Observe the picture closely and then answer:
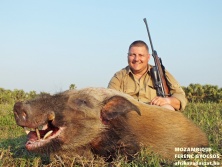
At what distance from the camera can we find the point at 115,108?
4.16 meters

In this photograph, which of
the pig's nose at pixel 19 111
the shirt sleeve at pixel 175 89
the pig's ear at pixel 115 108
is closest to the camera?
the pig's nose at pixel 19 111

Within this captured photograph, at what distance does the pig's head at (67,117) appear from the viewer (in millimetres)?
3752

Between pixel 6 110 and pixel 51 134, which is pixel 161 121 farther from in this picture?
pixel 6 110

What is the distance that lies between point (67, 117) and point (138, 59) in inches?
123

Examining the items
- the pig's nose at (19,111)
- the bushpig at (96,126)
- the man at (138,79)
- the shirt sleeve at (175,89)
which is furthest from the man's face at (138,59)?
the pig's nose at (19,111)

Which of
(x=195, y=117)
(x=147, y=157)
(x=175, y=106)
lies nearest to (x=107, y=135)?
(x=147, y=157)

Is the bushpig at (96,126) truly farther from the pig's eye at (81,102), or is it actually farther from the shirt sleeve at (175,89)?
the shirt sleeve at (175,89)

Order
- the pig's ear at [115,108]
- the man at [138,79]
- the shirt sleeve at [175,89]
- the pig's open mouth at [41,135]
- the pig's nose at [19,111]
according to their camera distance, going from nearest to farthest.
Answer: the pig's nose at [19,111], the pig's open mouth at [41,135], the pig's ear at [115,108], the shirt sleeve at [175,89], the man at [138,79]

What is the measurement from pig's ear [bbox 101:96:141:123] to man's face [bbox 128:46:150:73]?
8.74 feet

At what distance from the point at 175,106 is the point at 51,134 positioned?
2905 mm

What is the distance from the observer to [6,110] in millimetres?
9375

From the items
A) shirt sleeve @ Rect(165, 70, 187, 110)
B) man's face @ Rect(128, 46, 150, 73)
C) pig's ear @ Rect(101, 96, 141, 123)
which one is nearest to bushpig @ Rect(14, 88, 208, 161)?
pig's ear @ Rect(101, 96, 141, 123)

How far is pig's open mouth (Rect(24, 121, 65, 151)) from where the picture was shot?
3779 mm

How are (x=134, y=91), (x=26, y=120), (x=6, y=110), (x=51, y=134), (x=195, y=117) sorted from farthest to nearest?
1. (x=6, y=110)
2. (x=195, y=117)
3. (x=134, y=91)
4. (x=51, y=134)
5. (x=26, y=120)
